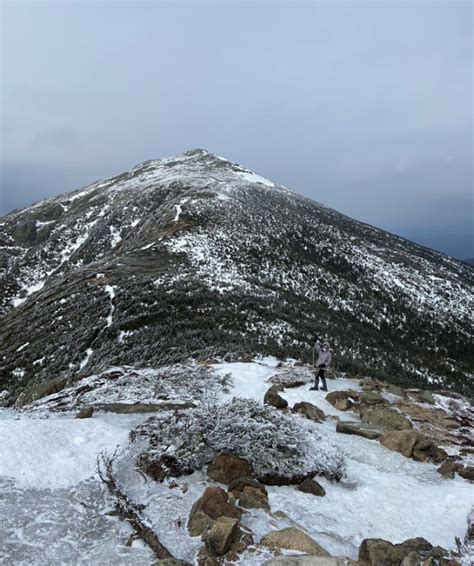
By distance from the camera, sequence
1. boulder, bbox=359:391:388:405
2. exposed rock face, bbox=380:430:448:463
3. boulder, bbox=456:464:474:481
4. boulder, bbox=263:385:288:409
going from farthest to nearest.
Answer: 1. boulder, bbox=359:391:388:405
2. boulder, bbox=263:385:288:409
3. exposed rock face, bbox=380:430:448:463
4. boulder, bbox=456:464:474:481

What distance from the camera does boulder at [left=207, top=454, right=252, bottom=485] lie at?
6852mm

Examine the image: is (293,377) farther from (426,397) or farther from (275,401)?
(426,397)

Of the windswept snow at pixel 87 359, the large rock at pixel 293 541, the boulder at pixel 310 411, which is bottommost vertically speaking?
the windswept snow at pixel 87 359

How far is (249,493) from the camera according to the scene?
21.0 ft

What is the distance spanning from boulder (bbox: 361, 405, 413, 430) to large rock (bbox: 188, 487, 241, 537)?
232 inches

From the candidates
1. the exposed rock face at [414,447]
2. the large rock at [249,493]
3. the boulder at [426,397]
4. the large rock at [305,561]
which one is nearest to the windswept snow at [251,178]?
the boulder at [426,397]

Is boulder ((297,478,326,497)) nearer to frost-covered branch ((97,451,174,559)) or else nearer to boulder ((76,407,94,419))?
frost-covered branch ((97,451,174,559))

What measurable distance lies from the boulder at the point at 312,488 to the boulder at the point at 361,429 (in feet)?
10.4

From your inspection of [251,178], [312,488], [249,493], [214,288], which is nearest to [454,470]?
[312,488]

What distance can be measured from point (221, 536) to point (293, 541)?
3.05 feet

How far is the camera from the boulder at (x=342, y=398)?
1198cm

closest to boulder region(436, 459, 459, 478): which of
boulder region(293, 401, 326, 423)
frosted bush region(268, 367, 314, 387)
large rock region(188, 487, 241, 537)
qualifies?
boulder region(293, 401, 326, 423)

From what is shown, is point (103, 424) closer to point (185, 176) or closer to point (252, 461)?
point (252, 461)

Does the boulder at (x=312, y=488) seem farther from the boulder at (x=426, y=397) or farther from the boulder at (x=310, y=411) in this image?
the boulder at (x=426, y=397)
